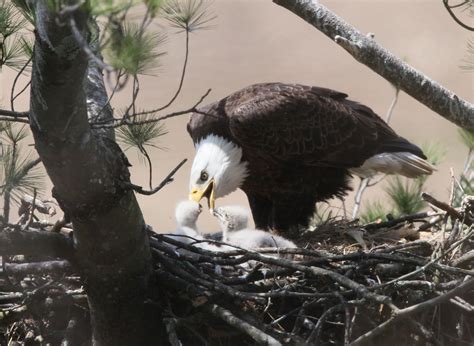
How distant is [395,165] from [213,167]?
0.79m

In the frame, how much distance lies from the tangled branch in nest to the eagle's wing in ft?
2.93

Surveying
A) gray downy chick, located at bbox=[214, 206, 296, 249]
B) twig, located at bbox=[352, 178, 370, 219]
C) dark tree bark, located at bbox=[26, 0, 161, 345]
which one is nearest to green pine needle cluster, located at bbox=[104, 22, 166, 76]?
dark tree bark, located at bbox=[26, 0, 161, 345]

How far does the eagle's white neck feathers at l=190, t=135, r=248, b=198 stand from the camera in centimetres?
402

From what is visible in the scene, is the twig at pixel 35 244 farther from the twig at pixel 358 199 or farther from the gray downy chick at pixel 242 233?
the twig at pixel 358 199

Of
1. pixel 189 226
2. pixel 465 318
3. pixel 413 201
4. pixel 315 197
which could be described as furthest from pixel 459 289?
pixel 413 201

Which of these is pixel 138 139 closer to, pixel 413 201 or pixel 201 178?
pixel 201 178

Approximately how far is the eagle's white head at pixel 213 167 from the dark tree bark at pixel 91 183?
3.90 ft

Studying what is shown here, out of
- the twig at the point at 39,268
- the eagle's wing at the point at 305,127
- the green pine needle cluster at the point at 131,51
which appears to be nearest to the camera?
the green pine needle cluster at the point at 131,51

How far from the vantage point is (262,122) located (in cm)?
390

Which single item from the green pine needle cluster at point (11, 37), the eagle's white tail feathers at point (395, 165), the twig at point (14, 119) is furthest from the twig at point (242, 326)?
the eagle's white tail feathers at point (395, 165)

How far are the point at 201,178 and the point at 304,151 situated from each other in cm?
44

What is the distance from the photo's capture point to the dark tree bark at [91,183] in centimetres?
207

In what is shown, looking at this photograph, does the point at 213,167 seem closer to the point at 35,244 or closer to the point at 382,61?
the point at 382,61

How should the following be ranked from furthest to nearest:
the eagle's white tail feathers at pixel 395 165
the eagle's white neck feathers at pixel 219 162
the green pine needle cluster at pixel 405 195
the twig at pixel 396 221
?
the green pine needle cluster at pixel 405 195
the eagle's white tail feathers at pixel 395 165
the eagle's white neck feathers at pixel 219 162
the twig at pixel 396 221
